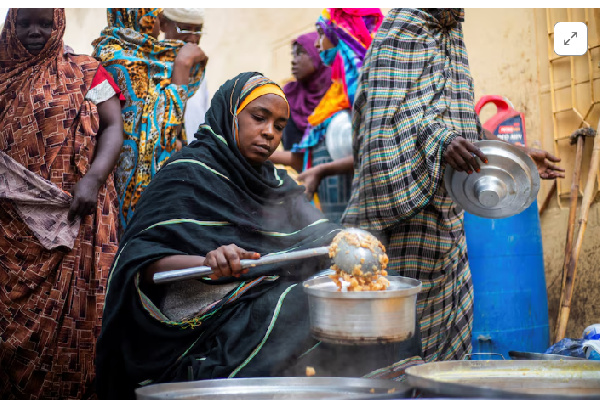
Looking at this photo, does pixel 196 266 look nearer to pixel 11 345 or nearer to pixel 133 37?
pixel 11 345

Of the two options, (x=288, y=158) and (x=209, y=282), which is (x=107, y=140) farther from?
(x=288, y=158)

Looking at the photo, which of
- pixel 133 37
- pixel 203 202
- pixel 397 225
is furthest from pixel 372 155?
pixel 133 37

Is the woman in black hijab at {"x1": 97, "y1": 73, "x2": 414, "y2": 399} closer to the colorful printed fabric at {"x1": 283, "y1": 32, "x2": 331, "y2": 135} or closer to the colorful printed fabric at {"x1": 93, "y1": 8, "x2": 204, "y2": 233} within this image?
the colorful printed fabric at {"x1": 93, "y1": 8, "x2": 204, "y2": 233}

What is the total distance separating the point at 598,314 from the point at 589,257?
325mm

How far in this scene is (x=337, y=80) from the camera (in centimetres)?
443

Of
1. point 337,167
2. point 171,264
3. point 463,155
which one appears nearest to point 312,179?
point 337,167

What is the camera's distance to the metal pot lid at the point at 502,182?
9.25ft

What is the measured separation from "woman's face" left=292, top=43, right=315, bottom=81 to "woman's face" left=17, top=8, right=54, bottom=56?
84.4 inches

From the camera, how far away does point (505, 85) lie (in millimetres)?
4562

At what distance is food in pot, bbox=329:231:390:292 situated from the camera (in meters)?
1.88

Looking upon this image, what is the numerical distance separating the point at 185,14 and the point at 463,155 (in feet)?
6.12

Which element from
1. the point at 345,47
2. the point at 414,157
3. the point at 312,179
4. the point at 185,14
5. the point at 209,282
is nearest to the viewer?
the point at 209,282

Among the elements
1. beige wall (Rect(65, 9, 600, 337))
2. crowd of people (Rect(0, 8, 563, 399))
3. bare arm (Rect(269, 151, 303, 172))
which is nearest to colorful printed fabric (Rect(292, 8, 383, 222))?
bare arm (Rect(269, 151, 303, 172))

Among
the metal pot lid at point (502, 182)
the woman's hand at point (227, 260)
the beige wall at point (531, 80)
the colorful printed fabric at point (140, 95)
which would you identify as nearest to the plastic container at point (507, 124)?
the beige wall at point (531, 80)
